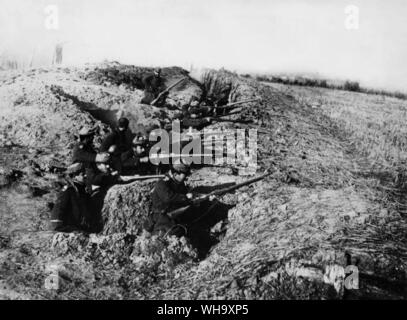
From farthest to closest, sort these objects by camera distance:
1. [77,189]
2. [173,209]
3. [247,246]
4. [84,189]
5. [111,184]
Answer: [111,184], [84,189], [77,189], [173,209], [247,246]

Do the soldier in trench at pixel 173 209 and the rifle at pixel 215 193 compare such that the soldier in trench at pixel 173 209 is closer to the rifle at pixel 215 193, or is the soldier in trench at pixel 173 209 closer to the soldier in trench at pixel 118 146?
the rifle at pixel 215 193

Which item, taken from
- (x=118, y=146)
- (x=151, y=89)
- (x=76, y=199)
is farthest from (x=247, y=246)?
(x=151, y=89)

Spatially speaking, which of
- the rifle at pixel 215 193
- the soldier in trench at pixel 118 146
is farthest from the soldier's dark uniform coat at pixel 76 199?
the rifle at pixel 215 193

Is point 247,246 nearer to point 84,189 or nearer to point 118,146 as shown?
point 84,189

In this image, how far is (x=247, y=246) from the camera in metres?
7.65

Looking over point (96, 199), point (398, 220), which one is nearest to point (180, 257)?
point (96, 199)

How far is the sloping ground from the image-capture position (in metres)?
6.59

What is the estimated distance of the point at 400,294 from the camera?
6246 mm

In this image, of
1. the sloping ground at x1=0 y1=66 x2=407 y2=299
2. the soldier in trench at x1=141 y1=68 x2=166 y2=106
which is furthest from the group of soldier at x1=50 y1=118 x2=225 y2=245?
the soldier in trench at x1=141 y1=68 x2=166 y2=106

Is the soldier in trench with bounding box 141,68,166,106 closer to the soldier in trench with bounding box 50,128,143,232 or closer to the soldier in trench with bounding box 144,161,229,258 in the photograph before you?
the soldier in trench with bounding box 50,128,143,232

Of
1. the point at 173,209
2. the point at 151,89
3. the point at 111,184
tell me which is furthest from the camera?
the point at 151,89

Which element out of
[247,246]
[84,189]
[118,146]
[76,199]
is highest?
[118,146]

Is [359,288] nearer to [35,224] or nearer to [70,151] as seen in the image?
[35,224]

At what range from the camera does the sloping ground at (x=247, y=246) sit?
21.6 ft
